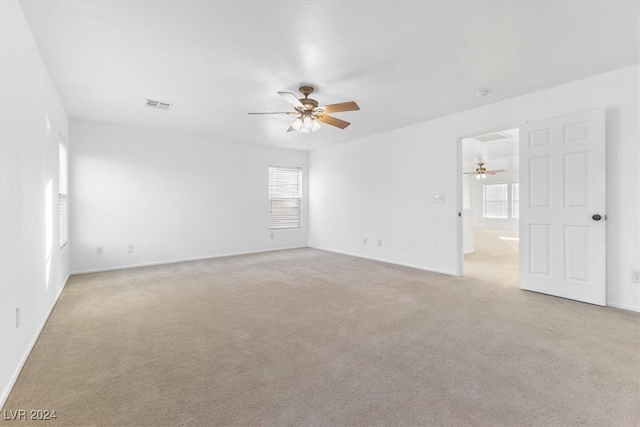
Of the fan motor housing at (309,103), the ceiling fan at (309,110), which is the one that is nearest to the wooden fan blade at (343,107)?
the ceiling fan at (309,110)

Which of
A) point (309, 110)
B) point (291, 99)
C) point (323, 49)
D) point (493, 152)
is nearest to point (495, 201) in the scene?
point (493, 152)

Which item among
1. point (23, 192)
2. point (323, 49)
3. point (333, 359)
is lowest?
point (333, 359)

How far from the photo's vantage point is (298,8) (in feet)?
6.81

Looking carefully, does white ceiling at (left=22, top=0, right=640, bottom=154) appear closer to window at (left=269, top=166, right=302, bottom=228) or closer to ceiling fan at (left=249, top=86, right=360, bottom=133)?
ceiling fan at (left=249, top=86, right=360, bottom=133)

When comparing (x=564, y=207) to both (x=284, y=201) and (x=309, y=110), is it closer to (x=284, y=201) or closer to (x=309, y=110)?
(x=309, y=110)

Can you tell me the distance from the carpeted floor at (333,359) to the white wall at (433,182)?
34.2 inches

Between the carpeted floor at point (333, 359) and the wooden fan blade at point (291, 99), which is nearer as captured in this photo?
the carpeted floor at point (333, 359)

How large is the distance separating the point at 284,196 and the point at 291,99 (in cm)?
426

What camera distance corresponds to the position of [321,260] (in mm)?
5777

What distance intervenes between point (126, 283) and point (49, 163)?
1893 millimetres

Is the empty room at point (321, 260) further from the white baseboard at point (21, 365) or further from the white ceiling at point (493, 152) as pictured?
the white ceiling at point (493, 152)

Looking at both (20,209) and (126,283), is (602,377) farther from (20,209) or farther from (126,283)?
(126,283)

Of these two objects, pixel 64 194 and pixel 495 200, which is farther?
pixel 495 200

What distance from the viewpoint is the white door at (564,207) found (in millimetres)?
3133
